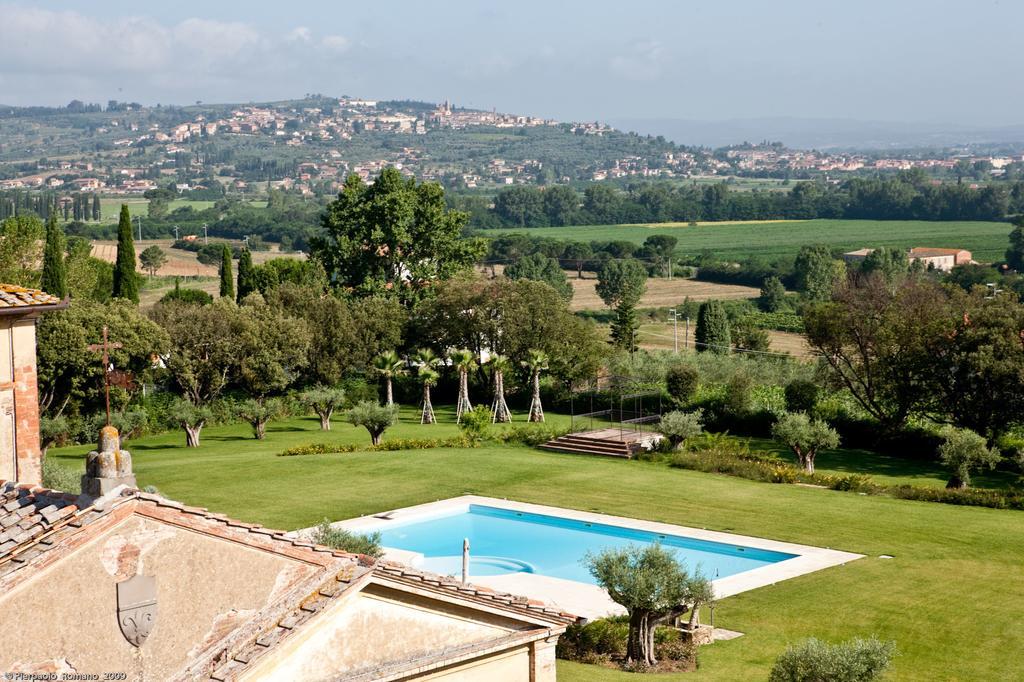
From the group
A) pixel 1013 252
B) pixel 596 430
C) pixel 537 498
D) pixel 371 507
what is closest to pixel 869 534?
pixel 537 498

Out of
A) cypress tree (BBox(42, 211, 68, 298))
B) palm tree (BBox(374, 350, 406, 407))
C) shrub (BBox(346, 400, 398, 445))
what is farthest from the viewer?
cypress tree (BBox(42, 211, 68, 298))

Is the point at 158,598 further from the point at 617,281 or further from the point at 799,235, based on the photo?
the point at 799,235

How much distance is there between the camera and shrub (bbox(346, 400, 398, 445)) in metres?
35.2

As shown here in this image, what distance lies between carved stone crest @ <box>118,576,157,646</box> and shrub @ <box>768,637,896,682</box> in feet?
23.7

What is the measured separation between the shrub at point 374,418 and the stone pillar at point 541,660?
24061 mm

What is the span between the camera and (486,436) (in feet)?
121

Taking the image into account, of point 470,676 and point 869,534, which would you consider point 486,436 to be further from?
point 470,676

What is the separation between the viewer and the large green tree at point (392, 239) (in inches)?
2176

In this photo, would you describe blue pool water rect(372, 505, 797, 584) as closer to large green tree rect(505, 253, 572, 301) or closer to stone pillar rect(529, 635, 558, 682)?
stone pillar rect(529, 635, 558, 682)

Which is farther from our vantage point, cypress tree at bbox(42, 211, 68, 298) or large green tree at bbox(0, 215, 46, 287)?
large green tree at bbox(0, 215, 46, 287)

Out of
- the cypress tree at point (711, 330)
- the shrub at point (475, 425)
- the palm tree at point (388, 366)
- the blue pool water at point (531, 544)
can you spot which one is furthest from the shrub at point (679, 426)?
the cypress tree at point (711, 330)

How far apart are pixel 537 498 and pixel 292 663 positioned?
63.3ft

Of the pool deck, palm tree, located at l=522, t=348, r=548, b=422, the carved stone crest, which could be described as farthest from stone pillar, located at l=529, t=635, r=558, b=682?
palm tree, located at l=522, t=348, r=548, b=422

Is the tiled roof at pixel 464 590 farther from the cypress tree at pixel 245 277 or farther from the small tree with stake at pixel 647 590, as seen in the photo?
→ the cypress tree at pixel 245 277
